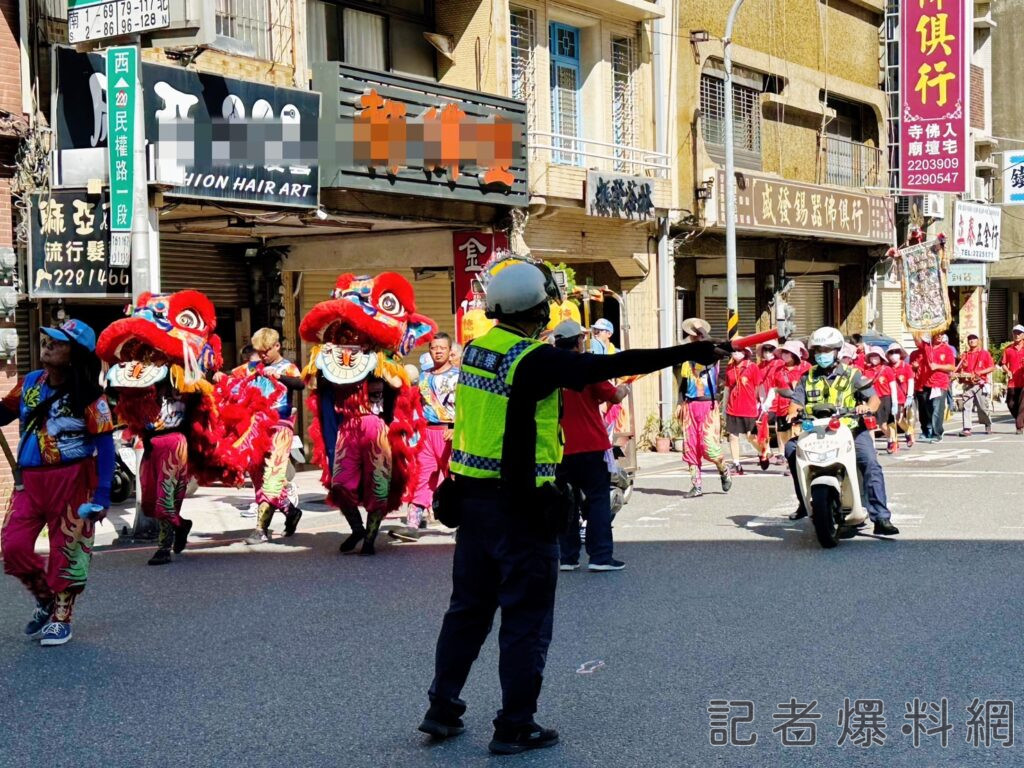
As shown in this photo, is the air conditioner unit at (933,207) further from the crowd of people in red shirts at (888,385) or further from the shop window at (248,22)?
the shop window at (248,22)

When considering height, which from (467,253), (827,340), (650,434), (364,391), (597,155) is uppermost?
(597,155)

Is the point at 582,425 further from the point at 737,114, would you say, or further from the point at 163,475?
the point at 737,114

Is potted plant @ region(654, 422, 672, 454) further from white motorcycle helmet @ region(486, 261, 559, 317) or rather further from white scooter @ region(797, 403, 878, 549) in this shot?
white motorcycle helmet @ region(486, 261, 559, 317)

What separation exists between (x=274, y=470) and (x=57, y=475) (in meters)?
3.87

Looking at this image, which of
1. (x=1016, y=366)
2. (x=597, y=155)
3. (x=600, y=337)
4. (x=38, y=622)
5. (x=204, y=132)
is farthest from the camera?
(x=1016, y=366)

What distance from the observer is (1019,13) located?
131 feet

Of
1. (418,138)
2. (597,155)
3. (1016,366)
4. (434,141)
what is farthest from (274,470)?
(1016,366)

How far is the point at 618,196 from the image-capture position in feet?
72.4

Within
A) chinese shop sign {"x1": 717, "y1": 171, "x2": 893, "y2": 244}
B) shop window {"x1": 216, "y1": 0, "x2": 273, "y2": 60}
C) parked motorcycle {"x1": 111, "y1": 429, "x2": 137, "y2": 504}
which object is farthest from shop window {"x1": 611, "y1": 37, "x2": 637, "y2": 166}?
parked motorcycle {"x1": 111, "y1": 429, "x2": 137, "y2": 504}

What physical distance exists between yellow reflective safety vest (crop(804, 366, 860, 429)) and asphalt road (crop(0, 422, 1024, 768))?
110cm

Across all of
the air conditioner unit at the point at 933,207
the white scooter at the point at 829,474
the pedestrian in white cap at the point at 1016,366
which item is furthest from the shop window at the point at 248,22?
the air conditioner unit at the point at 933,207

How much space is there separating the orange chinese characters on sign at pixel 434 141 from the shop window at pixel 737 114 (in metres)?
6.62

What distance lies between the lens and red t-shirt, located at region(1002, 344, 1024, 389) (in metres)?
22.7

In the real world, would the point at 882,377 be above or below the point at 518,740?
above
